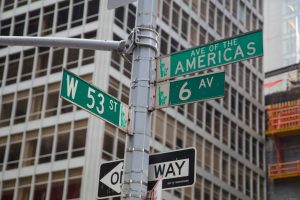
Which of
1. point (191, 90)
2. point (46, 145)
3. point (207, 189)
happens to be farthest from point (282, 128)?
point (191, 90)

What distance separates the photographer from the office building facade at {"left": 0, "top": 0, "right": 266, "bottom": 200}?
37.6 meters

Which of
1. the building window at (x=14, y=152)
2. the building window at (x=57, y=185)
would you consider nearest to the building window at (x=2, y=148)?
the building window at (x=14, y=152)

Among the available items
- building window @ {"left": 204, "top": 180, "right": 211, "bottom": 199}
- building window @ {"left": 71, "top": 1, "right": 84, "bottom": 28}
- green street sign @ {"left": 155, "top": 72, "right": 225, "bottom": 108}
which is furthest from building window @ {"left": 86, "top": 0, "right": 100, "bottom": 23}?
green street sign @ {"left": 155, "top": 72, "right": 225, "bottom": 108}

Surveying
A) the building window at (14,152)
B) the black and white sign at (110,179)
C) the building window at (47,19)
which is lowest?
the black and white sign at (110,179)

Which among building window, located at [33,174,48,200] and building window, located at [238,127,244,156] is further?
building window, located at [238,127,244,156]

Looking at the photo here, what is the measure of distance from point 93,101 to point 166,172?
1425 mm

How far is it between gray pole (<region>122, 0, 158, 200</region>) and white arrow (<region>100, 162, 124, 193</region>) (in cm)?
Result: 34

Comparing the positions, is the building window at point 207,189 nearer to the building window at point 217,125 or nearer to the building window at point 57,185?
the building window at point 217,125

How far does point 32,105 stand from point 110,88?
5.67 metres

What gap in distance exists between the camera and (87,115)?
124 ft

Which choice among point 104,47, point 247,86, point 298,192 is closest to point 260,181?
point 298,192

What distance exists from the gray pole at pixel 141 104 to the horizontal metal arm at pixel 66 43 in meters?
0.34

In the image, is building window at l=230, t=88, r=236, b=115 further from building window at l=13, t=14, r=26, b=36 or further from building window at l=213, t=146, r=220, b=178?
building window at l=13, t=14, r=26, b=36

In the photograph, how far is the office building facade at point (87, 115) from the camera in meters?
37.6
